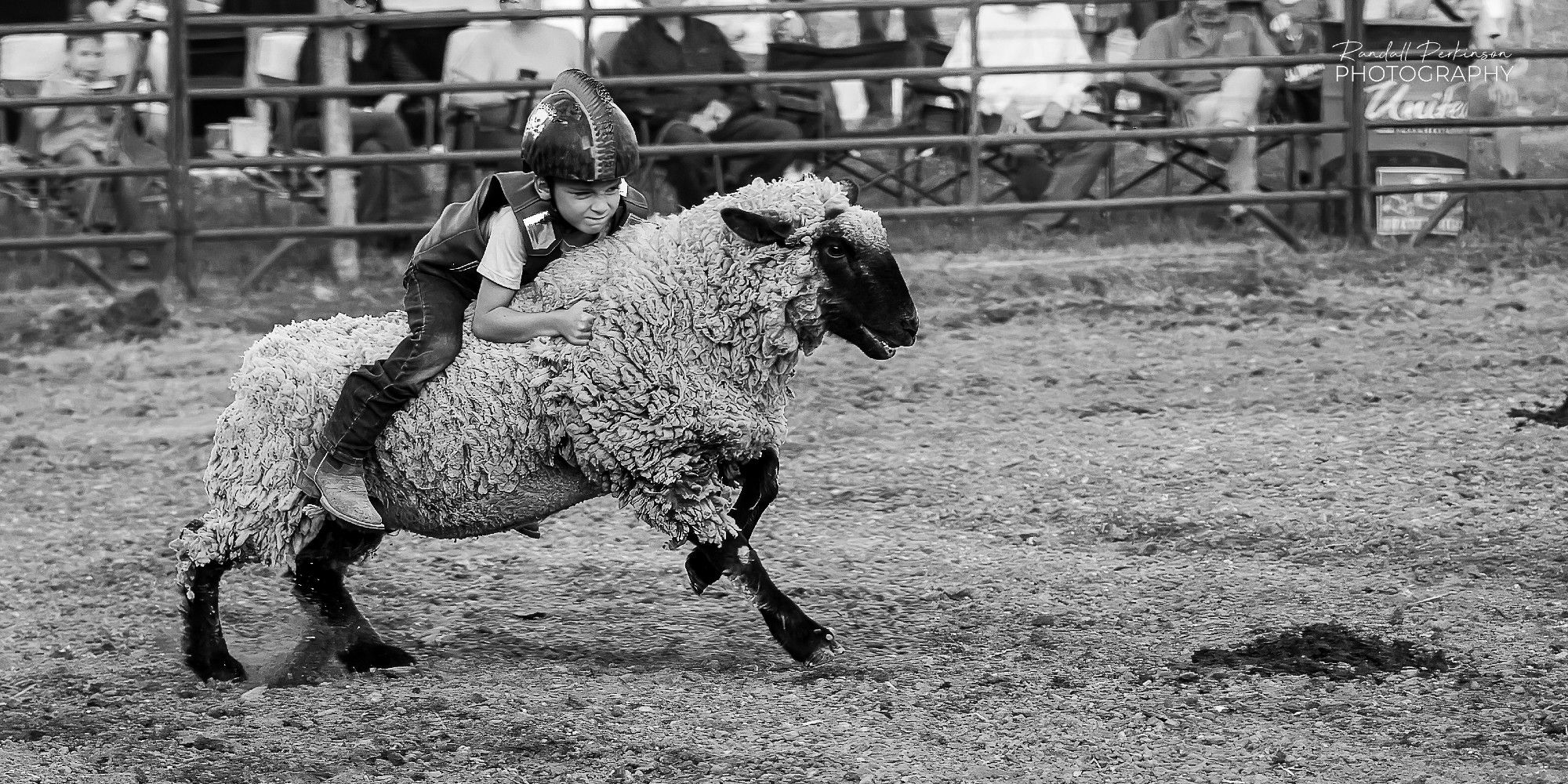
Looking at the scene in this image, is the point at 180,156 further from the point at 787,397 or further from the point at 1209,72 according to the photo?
the point at 787,397

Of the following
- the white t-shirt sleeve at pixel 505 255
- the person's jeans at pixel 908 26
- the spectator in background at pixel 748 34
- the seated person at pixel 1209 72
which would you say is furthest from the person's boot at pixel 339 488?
the seated person at pixel 1209 72

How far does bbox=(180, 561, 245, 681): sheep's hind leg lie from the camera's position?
4375 mm

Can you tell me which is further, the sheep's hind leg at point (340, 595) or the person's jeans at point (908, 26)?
the person's jeans at point (908, 26)

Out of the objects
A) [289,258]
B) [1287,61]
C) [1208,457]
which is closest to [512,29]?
[289,258]

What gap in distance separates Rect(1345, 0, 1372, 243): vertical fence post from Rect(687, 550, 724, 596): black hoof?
6660 mm

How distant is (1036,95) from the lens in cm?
1003

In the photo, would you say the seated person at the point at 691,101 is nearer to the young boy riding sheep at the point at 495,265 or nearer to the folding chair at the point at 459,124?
the folding chair at the point at 459,124

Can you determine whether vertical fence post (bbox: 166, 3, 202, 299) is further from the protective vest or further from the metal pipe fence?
the protective vest

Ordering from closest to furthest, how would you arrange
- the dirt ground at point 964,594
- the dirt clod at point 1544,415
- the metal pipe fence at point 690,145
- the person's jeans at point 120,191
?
the dirt ground at point 964,594, the dirt clod at point 1544,415, the metal pipe fence at point 690,145, the person's jeans at point 120,191

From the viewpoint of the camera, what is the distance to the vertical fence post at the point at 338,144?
9.81m

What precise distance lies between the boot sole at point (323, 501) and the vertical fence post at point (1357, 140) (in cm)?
722

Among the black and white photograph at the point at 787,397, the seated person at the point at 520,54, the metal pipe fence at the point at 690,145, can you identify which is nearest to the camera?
the black and white photograph at the point at 787,397

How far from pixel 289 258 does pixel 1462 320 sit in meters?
6.36

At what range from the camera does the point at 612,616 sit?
4828 millimetres
